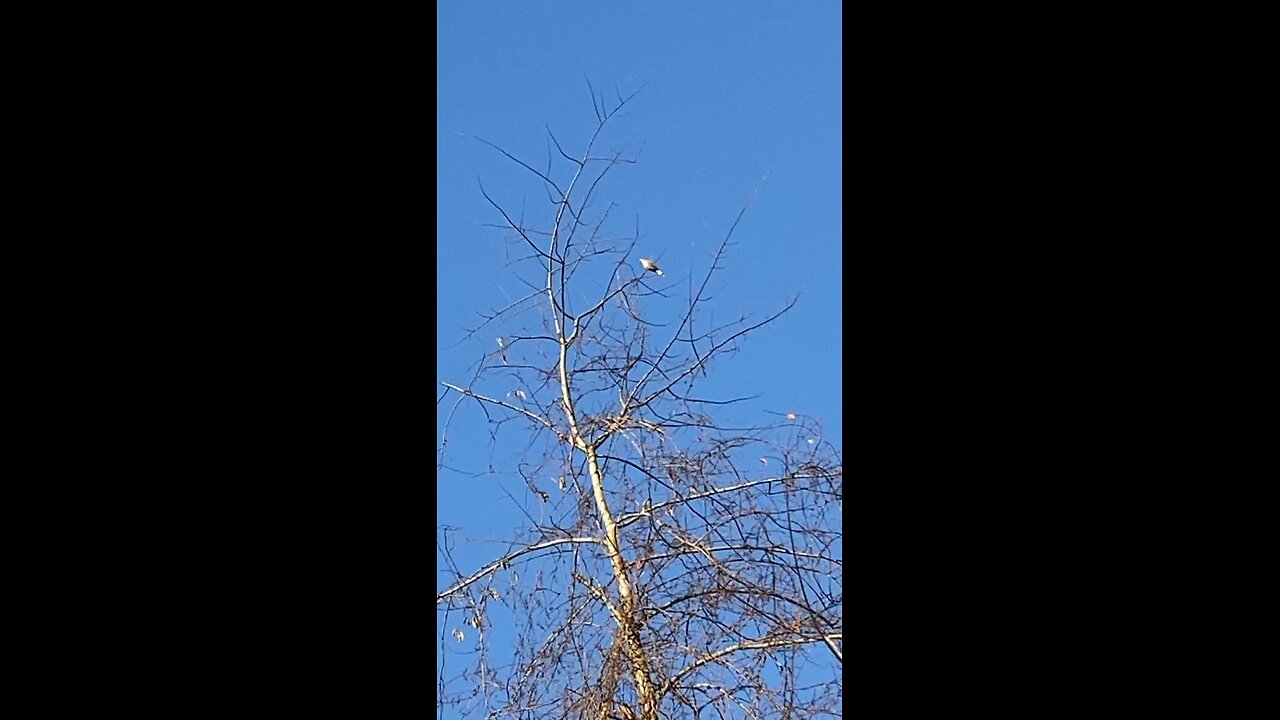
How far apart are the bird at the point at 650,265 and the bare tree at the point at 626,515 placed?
0.03 m

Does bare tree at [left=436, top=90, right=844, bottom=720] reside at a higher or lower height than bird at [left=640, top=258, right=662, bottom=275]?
lower

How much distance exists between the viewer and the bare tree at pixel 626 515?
314 cm

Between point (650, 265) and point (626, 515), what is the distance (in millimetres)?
623

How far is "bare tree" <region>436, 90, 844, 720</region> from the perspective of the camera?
3141 millimetres

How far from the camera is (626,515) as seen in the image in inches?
128

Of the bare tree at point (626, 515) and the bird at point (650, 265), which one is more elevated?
the bird at point (650, 265)

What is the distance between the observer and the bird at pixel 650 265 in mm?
3408

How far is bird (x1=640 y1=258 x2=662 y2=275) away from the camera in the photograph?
3408mm

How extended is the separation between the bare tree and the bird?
26 mm

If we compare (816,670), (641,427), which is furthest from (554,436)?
(816,670)
